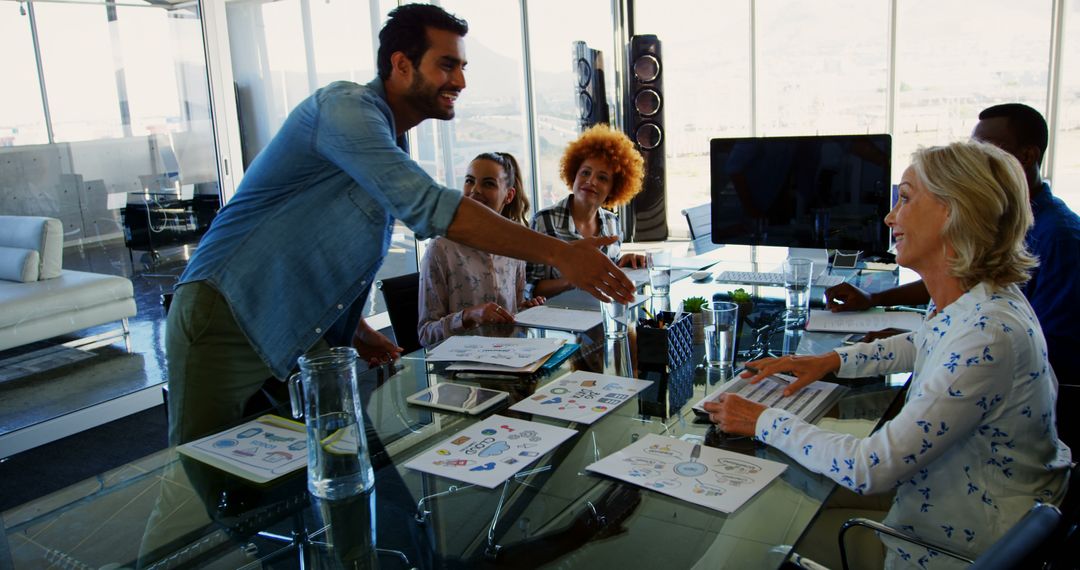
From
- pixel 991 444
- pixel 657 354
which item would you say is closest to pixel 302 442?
pixel 657 354

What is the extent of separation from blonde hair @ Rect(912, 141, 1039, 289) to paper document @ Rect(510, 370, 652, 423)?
681mm

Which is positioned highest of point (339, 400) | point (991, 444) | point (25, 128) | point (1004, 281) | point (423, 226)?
point (25, 128)

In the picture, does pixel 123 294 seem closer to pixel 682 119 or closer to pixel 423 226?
pixel 423 226

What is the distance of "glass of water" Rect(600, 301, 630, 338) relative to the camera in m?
2.23

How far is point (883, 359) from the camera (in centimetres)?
182

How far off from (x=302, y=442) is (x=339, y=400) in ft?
1.03

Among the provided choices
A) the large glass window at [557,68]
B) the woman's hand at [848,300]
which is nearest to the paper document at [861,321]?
the woman's hand at [848,300]

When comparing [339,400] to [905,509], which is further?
[905,509]

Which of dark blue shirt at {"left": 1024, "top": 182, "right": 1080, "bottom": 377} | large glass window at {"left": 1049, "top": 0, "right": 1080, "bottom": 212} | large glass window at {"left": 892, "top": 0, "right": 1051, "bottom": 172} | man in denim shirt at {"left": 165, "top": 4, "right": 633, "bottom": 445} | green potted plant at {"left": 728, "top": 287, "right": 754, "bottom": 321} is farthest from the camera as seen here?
large glass window at {"left": 892, "top": 0, "right": 1051, "bottom": 172}

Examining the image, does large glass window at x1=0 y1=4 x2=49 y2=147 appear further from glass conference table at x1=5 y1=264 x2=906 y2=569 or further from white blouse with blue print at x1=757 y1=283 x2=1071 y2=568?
white blouse with blue print at x1=757 y1=283 x2=1071 y2=568

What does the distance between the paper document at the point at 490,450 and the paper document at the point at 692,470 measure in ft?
0.42

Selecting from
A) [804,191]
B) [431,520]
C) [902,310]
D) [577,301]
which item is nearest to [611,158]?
[804,191]

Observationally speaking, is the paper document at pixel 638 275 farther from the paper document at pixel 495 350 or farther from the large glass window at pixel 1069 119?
the large glass window at pixel 1069 119

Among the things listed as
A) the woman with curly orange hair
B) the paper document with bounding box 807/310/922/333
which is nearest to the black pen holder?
the paper document with bounding box 807/310/922/333
